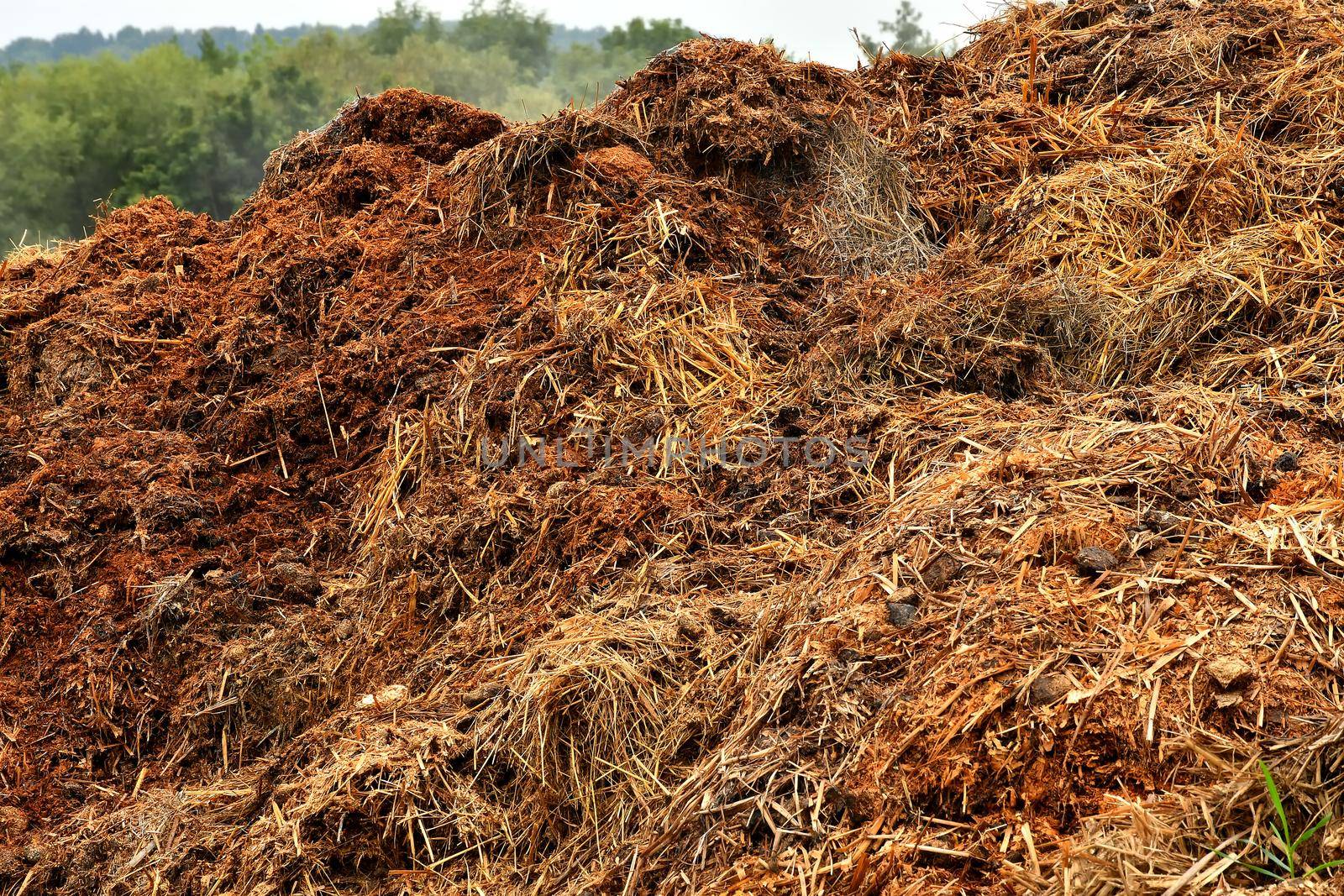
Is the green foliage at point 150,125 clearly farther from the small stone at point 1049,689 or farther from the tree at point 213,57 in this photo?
the small stone at point 1049,689

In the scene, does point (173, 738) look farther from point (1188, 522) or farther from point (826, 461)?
point (1188, 522)

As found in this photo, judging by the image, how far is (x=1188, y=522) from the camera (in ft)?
8.51

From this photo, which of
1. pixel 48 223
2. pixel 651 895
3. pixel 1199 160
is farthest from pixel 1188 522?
pixel 48 223

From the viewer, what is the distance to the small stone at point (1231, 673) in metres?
2.18

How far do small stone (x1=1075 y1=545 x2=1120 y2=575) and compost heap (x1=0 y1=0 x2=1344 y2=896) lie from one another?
43 mm

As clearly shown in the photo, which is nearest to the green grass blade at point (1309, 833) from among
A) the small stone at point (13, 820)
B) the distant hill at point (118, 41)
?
the small stone at point (13, 820)

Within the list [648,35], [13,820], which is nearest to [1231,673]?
[13,820]

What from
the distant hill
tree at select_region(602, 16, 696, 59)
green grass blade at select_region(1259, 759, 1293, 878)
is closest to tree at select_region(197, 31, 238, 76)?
tree at select_region(602, 16, 696, 59)

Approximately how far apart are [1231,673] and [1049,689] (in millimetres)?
312

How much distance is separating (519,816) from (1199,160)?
344 centimetres

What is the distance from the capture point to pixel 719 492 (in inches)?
145

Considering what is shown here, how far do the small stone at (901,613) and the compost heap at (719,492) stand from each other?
17mm

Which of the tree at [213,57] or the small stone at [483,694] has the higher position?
the tree at [213,57]

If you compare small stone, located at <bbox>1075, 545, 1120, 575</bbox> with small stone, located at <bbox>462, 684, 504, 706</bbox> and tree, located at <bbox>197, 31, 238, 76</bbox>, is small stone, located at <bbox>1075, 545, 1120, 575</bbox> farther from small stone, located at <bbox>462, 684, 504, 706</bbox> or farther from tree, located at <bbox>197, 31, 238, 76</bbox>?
tree, located at <bbox>197, 31, 238, 76</bbox>
